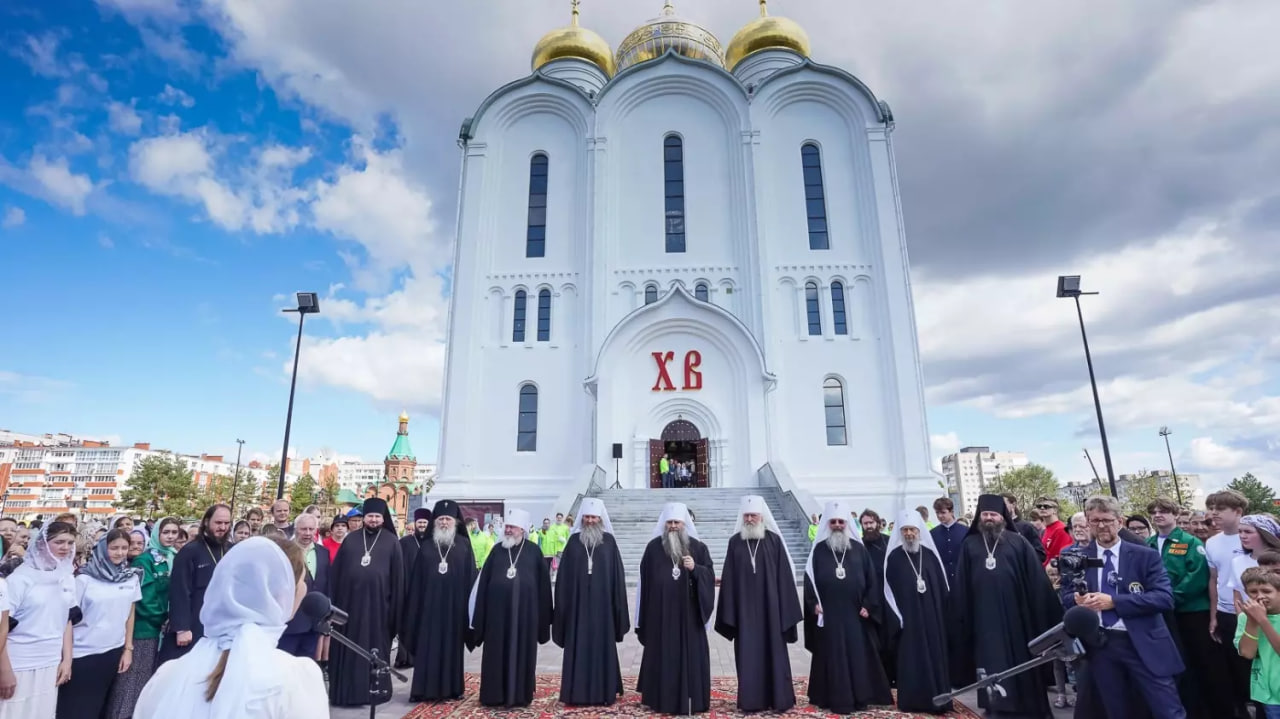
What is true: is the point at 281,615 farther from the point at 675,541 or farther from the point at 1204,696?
the point at 1204,696

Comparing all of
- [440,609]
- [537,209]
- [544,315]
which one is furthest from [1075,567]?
[537,209]

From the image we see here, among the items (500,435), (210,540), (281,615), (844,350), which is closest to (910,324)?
(844,350)

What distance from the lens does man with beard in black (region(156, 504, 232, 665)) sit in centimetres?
498

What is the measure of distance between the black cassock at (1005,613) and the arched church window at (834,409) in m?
15.0

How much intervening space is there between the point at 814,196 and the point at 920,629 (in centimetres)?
1938

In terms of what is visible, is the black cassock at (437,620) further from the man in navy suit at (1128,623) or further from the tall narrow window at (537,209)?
the tall narrow window at (537,209)

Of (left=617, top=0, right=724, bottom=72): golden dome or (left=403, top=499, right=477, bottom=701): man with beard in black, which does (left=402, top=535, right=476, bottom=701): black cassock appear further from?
(left=617, top=0, right=724, bottom=72): golden dome

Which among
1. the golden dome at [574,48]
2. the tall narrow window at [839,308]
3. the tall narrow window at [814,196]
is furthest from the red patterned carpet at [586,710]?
the golden dome at [574,48]

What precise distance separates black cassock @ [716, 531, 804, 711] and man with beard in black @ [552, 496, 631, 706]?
1.00 meters

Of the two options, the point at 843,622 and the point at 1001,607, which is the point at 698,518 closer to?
the point at 843,622

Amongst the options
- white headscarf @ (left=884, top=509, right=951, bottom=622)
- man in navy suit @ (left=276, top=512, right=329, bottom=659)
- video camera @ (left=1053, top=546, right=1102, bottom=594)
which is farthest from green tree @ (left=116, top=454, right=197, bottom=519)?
video camera @ (left=1053, top=546, right=1102, bottom=594)

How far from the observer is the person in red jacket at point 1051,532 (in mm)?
6828

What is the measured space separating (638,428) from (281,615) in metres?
18.5

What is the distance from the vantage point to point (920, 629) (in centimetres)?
591
